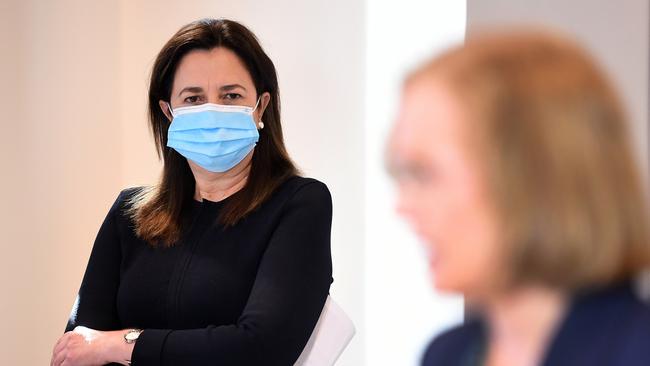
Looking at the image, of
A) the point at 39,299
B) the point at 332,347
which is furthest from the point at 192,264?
the point at 39,299

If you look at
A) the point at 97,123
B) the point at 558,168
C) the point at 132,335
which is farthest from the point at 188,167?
the point at 558,168

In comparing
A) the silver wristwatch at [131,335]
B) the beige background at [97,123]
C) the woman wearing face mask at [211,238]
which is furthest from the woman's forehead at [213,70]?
the beige background at [97,123]

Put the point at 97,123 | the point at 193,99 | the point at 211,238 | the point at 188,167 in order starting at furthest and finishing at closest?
the point at 97,123
the point at 188,167
the point at 193,99
the point at 211,238

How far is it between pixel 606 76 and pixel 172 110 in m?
1.73

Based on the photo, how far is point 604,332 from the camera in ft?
2.27

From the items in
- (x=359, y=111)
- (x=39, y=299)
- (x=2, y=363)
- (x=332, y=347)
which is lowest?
(x=2, y=363)

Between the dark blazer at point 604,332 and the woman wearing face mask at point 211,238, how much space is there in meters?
1.30

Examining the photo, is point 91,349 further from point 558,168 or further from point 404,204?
point 558,168

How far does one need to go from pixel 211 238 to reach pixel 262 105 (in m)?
0.38

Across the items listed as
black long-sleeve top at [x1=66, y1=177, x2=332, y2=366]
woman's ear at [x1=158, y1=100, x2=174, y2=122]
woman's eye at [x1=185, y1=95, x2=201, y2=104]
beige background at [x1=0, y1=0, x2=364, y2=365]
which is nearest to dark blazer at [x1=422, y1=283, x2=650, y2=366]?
black long-sleeve top at [x1=66, y1=177, x2=332, y2=366]

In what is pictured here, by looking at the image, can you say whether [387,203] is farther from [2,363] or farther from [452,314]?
[2,363]

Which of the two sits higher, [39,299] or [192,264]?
[192,264]

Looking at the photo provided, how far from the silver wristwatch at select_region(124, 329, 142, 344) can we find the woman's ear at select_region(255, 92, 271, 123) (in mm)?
624

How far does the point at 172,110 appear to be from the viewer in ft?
7.54
